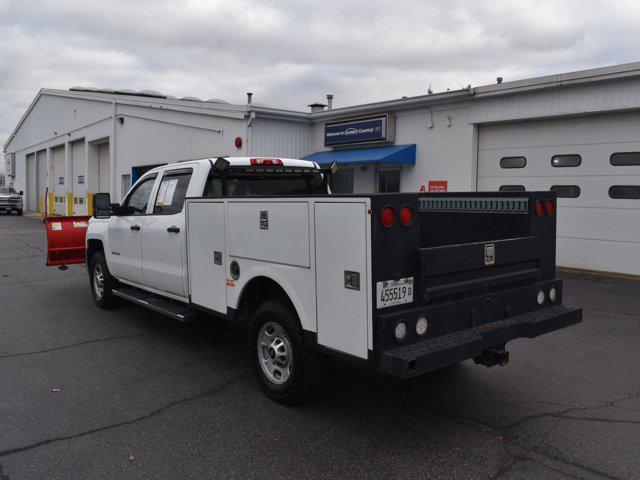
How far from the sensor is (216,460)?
3562 millimetres

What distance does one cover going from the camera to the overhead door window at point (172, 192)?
231 inches

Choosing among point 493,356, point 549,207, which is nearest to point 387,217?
point 493,356

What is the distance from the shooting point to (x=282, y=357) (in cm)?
439

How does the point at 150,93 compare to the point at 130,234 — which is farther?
the point at 150,93

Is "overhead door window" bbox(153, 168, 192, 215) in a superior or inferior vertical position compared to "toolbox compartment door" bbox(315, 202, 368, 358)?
superior

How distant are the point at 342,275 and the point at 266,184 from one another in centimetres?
266

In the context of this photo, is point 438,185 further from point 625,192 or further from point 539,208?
point 539,208

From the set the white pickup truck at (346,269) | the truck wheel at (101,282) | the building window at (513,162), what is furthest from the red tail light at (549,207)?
the building window at (513,162)

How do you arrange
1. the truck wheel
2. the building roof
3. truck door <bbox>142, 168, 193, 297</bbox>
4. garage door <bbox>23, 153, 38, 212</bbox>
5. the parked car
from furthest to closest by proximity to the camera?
garage door <bbox>23, 153, 38, 212</bbox> < the parked car < the building roof < the truck wheel < truck door <bbox>142, 168, 193, 297</bbox>

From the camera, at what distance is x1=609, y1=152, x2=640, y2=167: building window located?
33.8ft

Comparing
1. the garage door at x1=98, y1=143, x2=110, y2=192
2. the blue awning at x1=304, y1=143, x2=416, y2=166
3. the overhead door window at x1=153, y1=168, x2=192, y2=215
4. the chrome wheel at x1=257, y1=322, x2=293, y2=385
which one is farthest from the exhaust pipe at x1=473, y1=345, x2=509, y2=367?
the garage door at x1=98, y1=143, x2=110, y2=192

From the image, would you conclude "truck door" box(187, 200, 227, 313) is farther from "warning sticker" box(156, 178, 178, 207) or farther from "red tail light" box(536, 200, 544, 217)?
"red tail light" box(536, 200, 544, 217)

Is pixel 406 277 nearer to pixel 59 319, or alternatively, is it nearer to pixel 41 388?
pixel 41 388

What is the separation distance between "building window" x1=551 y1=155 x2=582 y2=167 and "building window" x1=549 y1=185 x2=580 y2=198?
0.44m
